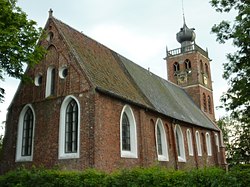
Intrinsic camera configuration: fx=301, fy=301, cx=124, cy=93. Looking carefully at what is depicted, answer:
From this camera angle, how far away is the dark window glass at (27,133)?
60.7 feet

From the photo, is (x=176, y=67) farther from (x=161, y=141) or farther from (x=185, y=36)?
(x=161, y=141)

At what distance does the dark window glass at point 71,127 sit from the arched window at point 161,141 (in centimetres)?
743

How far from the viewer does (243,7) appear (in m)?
14.2

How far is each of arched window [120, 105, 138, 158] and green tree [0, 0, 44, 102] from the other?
633 centimetres

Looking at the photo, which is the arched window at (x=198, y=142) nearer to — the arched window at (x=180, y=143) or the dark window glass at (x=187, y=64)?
the arched window at (x=180, y=143)

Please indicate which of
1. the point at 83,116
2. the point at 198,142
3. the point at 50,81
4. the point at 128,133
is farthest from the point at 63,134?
the point at 198,142

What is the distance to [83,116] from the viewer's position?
16.2 m

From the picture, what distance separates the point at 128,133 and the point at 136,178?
7832 mm

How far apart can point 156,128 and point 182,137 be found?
5220mm

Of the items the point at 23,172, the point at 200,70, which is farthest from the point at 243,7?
the point at 200,70

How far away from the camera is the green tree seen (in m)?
13.7

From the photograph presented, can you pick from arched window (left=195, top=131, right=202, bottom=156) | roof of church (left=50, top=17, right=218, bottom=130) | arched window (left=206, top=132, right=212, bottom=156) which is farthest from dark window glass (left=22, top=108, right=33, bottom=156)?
arched window (left=206, top=132, right=212, bottom=156)

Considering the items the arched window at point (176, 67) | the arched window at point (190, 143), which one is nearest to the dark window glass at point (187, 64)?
the arched window at point (176, 67)

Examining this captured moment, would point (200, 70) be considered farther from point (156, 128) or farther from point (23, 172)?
point (23, 172)
